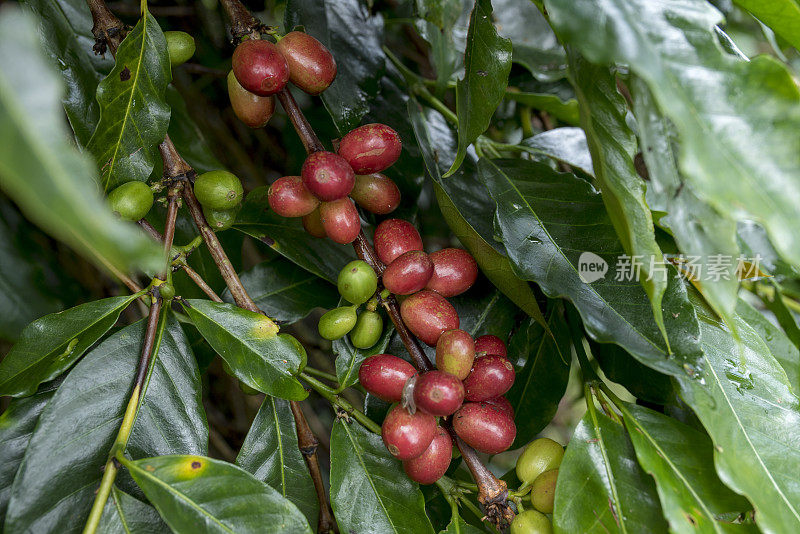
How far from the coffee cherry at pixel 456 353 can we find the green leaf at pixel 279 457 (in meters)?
0.20

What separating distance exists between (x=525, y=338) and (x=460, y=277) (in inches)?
5.2

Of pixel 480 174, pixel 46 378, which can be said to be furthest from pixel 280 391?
pixel 480 174

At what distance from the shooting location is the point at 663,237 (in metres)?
0.63

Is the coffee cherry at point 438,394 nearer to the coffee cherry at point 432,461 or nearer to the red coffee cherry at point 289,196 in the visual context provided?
the coffee cherry at point 432,461

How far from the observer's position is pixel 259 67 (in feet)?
1.77

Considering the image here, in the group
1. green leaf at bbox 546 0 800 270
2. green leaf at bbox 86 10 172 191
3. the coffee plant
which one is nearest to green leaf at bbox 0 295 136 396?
the coffee plant

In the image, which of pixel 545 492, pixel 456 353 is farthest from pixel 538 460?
pixel 456 353

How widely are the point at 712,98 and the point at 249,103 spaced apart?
0.41 meters

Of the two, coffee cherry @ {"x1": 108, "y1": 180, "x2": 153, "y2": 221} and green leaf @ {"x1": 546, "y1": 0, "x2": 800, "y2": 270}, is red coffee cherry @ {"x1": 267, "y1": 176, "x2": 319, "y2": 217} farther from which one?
green leaf @ {"x1": 546, "y1": 0, "x2": 800, "y2": 270}

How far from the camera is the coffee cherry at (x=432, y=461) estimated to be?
521mm

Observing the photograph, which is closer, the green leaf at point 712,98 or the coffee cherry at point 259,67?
the green leaf at point 712,98

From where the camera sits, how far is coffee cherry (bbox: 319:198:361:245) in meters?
0.56

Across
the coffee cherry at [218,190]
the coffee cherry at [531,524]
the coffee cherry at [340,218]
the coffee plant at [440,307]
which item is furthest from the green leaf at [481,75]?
the coffee cherry at [531,524]

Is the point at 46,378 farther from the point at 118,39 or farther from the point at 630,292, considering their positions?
the point at 630,292
